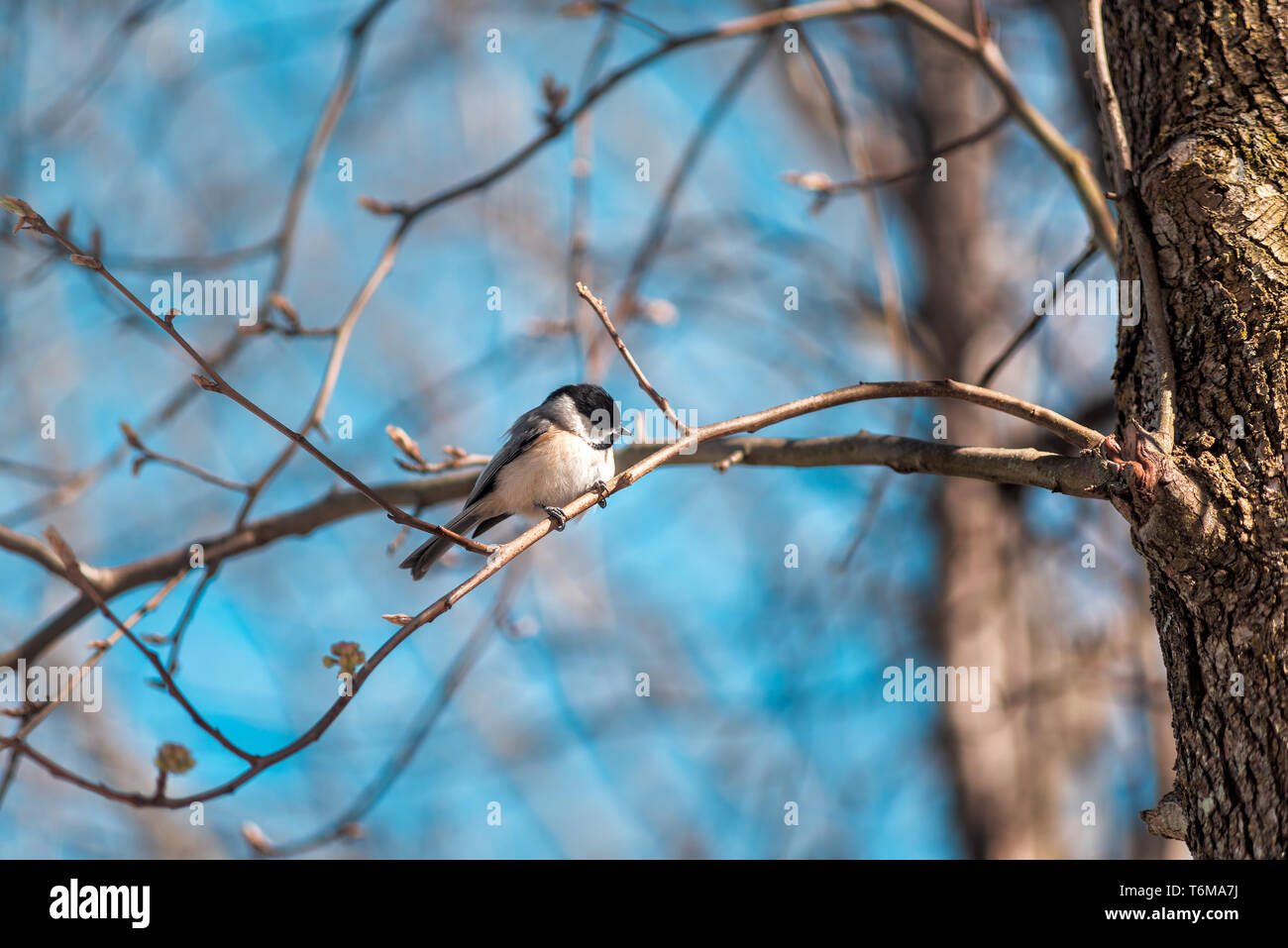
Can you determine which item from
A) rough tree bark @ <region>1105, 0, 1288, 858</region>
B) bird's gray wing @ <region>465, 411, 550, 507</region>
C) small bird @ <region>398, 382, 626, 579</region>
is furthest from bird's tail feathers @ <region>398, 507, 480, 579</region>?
rough tree bark @ <region>1105, 0, 1288, 858</region>

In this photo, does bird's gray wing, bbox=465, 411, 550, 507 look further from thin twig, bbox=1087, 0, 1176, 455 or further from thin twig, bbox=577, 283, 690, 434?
thin twig, bbox=1087, 0, 1176, 455

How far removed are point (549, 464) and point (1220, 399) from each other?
1.98 m

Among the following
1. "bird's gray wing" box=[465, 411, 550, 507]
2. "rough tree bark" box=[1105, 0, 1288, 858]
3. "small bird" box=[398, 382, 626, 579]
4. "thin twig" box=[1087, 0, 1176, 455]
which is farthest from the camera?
"small bird" box=[398, 382, 626, 579]

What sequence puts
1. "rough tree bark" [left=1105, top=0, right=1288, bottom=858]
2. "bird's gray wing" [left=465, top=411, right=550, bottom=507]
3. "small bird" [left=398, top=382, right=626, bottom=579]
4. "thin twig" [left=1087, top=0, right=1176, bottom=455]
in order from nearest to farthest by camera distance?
"rough tree bark" [left=1105, top=0, right=1288, bottom=858]
"thin twig" [left=1087, top=0, right=1176, bottom=455]
"bird's gray wing" [left=465, top=411, right=550, bottom=507]
"small bird" [left=398, top=382, right=626, bottom=579]

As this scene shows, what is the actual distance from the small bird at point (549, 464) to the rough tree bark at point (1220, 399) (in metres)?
1.67

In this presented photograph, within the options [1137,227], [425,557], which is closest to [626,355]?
[1137,227]

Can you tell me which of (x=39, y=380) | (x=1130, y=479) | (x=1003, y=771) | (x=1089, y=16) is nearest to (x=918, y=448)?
(x=1130, y=479)

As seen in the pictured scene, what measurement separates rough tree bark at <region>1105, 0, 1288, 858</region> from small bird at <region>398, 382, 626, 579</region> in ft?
5.47

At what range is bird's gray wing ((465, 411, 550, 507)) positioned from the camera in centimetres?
299

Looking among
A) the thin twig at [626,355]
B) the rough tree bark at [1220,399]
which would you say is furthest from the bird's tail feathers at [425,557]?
the rough tree bark at [1220,399]

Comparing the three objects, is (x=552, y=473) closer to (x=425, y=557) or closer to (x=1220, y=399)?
(x=425, y=557)

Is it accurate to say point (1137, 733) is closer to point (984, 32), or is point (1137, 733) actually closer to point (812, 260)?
point (812, 260)

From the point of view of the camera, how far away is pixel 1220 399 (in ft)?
6.05

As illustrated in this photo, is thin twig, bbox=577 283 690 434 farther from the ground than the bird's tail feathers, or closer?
farther from the ground
